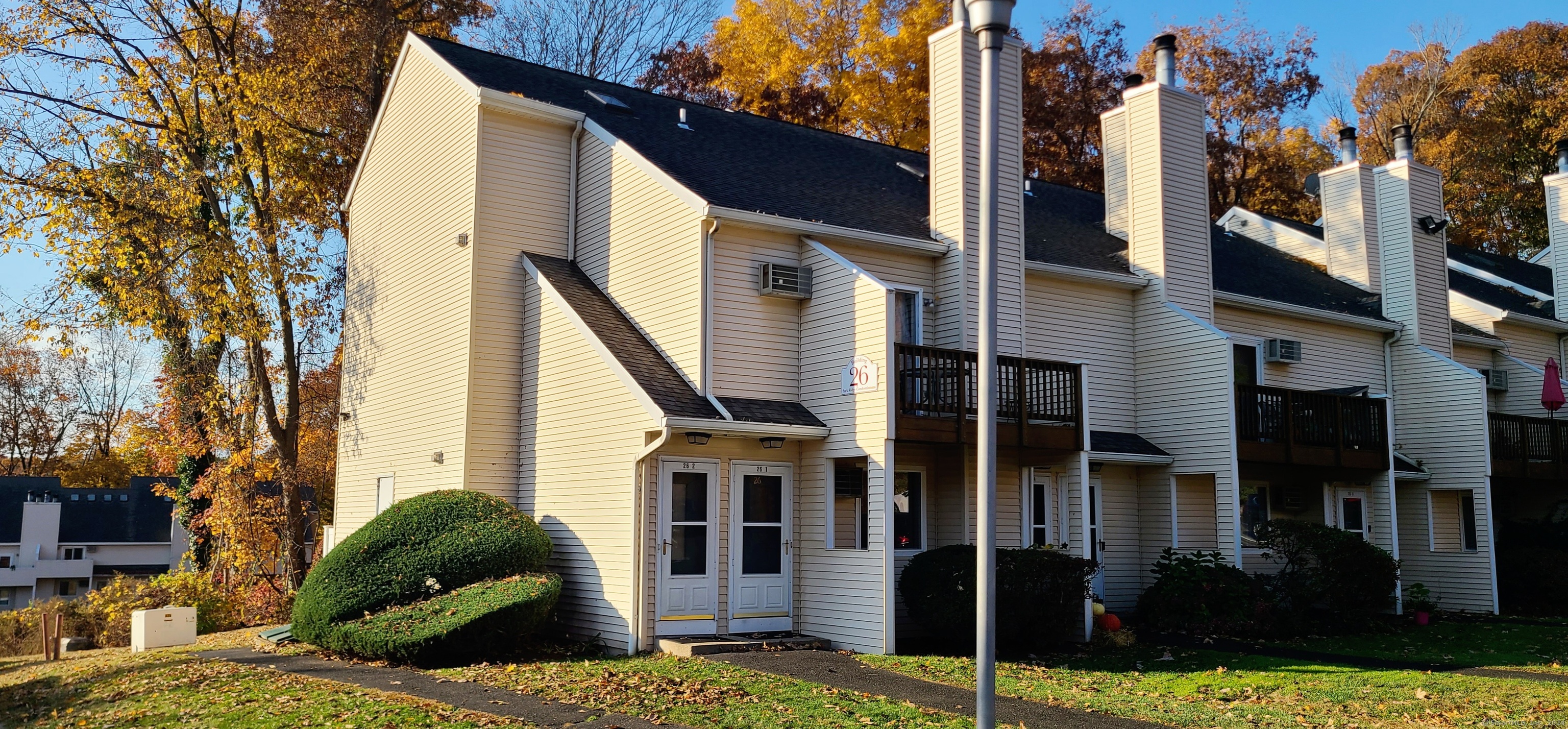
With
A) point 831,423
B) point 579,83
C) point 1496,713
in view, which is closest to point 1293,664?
point 1496,713

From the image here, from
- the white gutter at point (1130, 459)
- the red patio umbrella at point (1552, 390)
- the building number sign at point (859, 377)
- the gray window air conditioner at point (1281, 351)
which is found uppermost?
the gray window air conditioner at point (1281, 351)

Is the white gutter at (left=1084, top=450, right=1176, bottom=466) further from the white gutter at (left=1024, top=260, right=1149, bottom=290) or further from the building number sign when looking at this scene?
the building number sign

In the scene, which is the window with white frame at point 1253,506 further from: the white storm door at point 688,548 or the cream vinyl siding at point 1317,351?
the white storm door at point 688,548

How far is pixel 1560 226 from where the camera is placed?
2758 centimetres

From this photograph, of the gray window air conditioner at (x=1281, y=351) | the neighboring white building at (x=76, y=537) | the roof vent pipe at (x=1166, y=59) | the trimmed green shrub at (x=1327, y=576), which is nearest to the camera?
the trimmed green shrub at (x=1327, y=576)

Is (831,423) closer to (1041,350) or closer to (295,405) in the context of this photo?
(1041,350)

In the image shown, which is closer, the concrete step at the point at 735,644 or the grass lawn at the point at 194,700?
the grass lawn at the point at 194,700

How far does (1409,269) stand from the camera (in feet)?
76.1

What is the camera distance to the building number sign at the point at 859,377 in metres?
14.4

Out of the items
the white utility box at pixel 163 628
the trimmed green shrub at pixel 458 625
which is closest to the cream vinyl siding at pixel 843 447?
the trimmed green shrub at pixel 458 625

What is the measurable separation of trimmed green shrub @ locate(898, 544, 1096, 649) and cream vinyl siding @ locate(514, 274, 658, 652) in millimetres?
3636

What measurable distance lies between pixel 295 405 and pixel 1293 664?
20.0m

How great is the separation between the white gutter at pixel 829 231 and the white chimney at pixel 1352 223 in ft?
40.3

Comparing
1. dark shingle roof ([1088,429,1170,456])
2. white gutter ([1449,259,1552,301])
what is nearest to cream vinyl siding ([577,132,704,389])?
dark shingle roof ([1088,429,1170,456])
